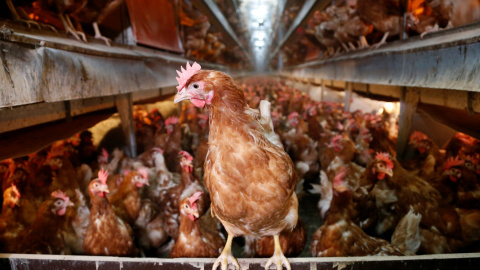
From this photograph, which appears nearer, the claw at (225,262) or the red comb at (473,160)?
the claw at (225,262)

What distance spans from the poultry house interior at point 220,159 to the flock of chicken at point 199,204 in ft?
0.04

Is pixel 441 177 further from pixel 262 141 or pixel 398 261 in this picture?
pixel 262 141

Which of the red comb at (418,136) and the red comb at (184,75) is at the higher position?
the red comb at (184,75)

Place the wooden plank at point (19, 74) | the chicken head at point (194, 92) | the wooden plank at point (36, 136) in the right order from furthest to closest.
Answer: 1. the wooden plank at point (36, 136)
2. the chicken head at point (194, 92)
3. the wooden plank at point (19, 74)

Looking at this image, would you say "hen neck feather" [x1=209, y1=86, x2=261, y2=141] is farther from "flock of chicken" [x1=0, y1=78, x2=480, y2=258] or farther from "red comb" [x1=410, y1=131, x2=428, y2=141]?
"red comb" [x1=410, y1=131, x2=428, y2=141]

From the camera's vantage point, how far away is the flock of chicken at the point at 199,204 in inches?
75.6

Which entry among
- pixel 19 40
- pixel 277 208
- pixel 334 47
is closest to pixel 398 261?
pixel 277 208

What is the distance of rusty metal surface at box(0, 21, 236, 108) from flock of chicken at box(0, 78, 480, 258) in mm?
723

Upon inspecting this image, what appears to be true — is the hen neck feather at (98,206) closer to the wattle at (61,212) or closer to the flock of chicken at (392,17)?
the wattle at (61,212)

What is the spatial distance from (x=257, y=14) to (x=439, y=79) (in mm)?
7510

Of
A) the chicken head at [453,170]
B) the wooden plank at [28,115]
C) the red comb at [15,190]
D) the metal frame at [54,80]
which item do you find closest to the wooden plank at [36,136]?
the metal frame at [54,80]

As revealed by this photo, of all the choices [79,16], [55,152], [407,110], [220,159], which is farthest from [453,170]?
[55,152]

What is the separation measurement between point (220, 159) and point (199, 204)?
152 cm

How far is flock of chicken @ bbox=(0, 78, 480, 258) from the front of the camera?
6.30 ft
